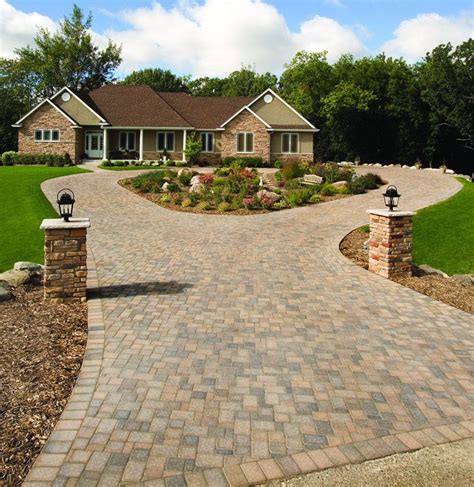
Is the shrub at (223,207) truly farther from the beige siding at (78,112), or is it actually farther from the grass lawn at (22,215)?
the beige siding at (78,112)

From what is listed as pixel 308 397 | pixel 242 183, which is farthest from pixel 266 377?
pixel 242 183

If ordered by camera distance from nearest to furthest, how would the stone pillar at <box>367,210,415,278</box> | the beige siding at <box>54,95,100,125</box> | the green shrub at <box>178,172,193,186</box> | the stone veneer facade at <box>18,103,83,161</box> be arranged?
the stone pillar at <box>367,210,415,278</box> → the green shrub at <box>178,172,193,186</box> → the stone veneer facade at <box>18,103,83,161</box> → the beige siding at <box>54,95,100,125</box>

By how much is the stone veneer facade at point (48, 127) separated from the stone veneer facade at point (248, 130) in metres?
12.2

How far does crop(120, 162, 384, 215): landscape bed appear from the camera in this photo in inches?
859

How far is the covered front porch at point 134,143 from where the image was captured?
41.4m

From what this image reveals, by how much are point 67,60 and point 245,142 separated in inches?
1364

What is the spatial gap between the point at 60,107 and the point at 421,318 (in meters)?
38.6

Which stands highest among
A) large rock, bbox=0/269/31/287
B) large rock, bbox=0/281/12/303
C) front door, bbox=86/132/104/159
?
front door, bbox=86/132/104/159

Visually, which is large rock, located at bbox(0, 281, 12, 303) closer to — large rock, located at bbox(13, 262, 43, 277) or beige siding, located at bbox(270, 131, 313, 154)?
large rock, located at bbox(13, 262, 43, 277)

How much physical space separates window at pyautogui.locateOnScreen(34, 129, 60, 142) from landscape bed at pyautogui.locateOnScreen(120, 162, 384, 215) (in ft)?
48.8

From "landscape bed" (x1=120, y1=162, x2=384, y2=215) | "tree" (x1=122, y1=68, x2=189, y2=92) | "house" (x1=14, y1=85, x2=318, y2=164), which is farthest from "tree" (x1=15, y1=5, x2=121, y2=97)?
"landscape bed" (x1=120, y1=162, x2=384, y2=215)

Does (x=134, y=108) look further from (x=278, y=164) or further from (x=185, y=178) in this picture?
(x=185, y=178)

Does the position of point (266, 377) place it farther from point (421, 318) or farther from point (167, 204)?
point (167, 204)

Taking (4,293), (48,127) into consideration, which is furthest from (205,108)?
(4,293)
